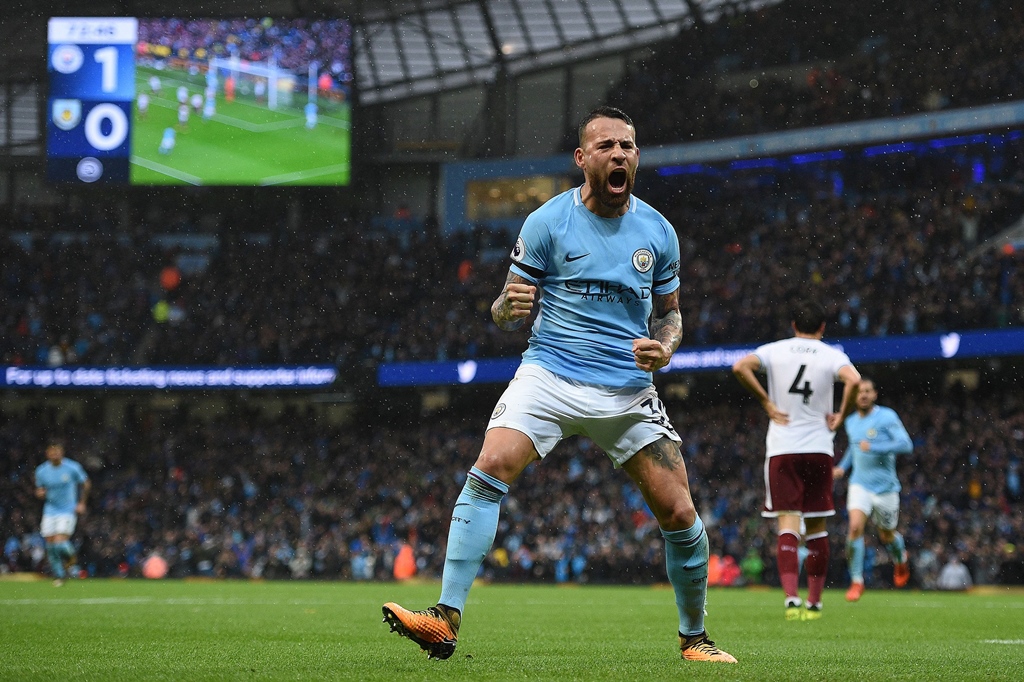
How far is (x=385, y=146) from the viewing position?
126ft

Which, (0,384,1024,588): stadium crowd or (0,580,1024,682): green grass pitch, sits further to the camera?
(0,384,1024,588): stadium crowd

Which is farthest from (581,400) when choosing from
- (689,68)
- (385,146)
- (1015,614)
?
(385,146)

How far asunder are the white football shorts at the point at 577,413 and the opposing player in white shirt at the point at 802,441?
13.0 feet

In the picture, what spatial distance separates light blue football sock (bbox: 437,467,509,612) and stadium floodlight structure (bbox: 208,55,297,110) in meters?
28.8

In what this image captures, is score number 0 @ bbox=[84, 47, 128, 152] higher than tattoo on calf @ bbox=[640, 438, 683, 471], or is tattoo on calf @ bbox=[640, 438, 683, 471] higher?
score number 0 @ bbox=[84, 47, 128, 152]

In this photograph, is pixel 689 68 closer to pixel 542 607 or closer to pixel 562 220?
pixel 542 607

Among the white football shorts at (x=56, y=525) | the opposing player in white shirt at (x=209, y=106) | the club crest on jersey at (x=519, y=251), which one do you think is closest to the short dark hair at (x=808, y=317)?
the club crest on jersey at (x=519, y=251)

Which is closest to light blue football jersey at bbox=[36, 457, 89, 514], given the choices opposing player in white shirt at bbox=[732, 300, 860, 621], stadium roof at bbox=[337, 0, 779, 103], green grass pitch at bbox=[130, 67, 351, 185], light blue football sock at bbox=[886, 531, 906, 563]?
light blue football sock at bbox=[886, 531, 906, 563]

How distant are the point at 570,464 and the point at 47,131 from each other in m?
16.3

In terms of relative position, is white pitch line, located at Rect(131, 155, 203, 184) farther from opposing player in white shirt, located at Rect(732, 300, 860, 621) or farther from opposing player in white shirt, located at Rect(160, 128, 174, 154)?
opposing player in white shirt, located at Rect(732, 300, 860, 621)

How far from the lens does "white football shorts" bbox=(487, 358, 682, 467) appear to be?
4.71 metres

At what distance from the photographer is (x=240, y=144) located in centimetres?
3152

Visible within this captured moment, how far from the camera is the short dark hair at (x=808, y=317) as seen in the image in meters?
8.73

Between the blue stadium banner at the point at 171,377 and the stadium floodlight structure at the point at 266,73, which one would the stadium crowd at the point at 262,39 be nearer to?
the stadium floodlight structure at the point at 266,73
